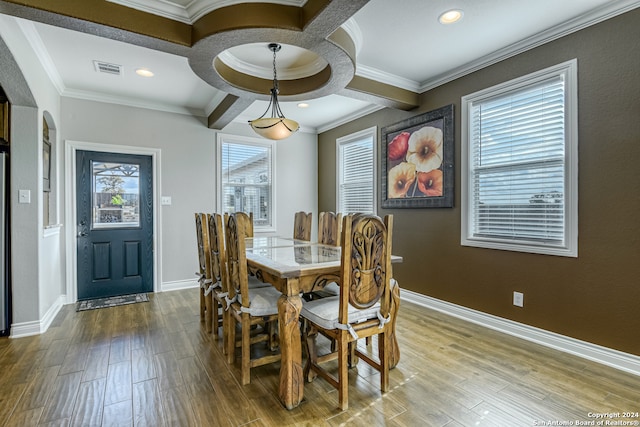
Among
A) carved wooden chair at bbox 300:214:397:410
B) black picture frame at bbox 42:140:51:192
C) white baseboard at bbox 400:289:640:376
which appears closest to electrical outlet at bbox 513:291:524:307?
white baseboard at bbox 400:289:640:376

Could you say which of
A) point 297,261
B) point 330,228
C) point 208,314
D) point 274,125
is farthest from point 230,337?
point 274,125

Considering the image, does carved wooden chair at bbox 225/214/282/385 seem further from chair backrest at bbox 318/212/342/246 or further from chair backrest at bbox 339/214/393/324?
chair backrest at bbox 318/212/342/246

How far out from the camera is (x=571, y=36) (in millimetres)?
2488

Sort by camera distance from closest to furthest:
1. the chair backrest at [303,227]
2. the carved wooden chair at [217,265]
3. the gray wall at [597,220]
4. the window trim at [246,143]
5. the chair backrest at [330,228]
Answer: the gray wall at [597,220]
the carved wooden chair at [217,265]
the chair backrest at [330,228]
the chair backrest at [303,227]
the window trim at [246,143]

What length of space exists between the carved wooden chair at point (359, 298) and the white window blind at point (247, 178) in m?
3.41

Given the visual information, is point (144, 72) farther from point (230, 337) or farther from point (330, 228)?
point (230, 337)

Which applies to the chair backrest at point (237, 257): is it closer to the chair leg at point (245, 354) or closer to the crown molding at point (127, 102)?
the chair leg at point (245, 354)

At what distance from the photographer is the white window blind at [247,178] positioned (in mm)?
4949

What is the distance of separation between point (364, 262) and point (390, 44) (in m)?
2.08

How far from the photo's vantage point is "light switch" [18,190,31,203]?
2.85 metres

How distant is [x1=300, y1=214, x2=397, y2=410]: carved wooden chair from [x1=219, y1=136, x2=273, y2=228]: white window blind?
3407 millimetres

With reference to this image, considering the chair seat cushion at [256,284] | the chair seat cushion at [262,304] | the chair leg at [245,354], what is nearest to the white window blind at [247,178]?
the chair seat cushion at [256,284]

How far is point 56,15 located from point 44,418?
2.39 m

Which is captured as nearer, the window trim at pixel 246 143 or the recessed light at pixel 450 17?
the recessed light at pixel 450 17
